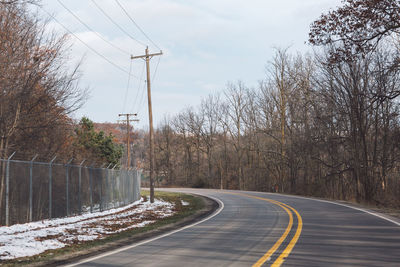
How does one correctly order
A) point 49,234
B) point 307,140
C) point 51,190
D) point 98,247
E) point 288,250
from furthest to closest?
point 307,140 < point 51,190 < point 49,234 < point 98,247 < point 288,250

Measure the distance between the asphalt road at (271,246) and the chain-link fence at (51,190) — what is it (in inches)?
248

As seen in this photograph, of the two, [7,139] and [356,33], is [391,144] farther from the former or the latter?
[7,139]

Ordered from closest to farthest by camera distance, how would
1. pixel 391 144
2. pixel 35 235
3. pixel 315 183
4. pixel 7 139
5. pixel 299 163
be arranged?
pixel 35 235, pixel 7 139, pixel 391 144, pixel 315 183, pixel 299 163

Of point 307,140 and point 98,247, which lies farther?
point 307,140

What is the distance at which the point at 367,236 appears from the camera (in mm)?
11203

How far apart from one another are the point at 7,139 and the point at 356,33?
1467cm

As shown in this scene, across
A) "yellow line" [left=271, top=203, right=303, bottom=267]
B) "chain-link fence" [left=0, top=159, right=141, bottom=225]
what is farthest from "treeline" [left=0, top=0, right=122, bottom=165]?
"yellow line" [left=271, top=203, right=303, bottom=267]

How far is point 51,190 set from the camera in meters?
17.5

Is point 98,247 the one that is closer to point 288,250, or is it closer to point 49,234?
point 49,234

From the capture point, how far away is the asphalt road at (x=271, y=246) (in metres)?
8.05

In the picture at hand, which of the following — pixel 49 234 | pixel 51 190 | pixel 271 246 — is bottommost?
pixel 49 234

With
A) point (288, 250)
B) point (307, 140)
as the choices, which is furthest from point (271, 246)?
point (307, 140)

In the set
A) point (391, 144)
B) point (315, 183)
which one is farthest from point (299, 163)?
point (391, 144)

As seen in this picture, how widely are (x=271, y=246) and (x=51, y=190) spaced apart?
35.8 feet
